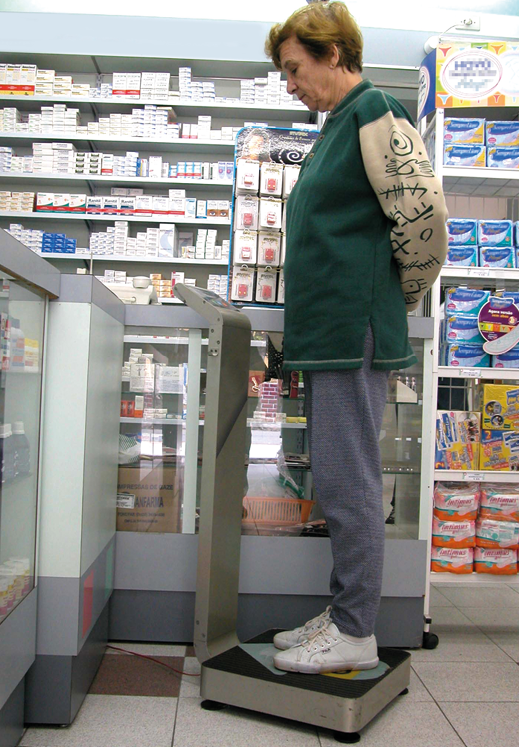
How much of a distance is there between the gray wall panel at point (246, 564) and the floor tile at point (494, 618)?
582 mm

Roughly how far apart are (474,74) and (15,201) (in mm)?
3822

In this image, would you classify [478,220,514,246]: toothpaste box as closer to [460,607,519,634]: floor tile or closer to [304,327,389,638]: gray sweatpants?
[304,327,389,638]: gray sweatpants

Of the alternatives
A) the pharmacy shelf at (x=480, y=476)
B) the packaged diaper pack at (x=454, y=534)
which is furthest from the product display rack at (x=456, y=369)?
the packaged diaper pack at (x=454, y=534)

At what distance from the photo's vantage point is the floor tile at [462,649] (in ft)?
6.24

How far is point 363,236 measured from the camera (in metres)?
1.48

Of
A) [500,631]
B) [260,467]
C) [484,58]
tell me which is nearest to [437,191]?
[260,467]

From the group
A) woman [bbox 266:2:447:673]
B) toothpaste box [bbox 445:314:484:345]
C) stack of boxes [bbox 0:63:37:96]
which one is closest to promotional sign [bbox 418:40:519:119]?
toothpaste box [bbox 445:314:484:345]

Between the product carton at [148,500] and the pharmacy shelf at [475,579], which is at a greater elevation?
the product carton at [148,500]

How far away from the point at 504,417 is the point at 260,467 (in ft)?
2.97

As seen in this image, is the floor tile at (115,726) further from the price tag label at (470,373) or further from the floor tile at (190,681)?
the price tag label at (470,373)

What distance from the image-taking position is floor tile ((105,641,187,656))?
1836mm

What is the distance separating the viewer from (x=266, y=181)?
92.3 inches

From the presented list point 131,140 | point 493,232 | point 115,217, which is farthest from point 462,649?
point 131,140

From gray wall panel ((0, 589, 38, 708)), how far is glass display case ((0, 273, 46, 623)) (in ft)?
0.07
